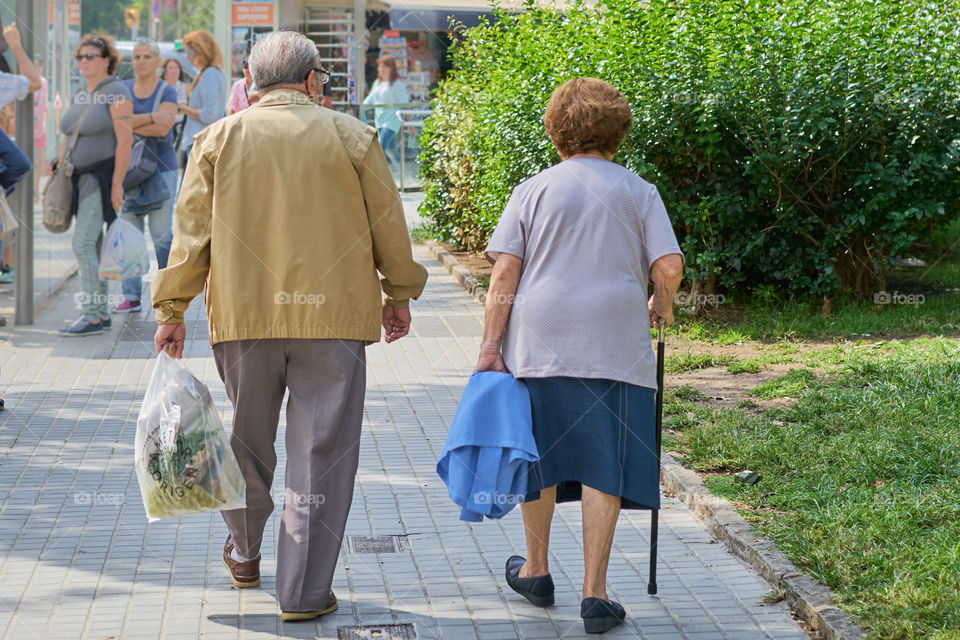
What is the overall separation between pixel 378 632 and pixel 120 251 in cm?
560

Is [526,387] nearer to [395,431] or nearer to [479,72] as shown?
[395,431]

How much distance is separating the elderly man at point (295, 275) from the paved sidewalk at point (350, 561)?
0.35 m

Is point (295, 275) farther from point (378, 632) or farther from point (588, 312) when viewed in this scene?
point (378, 632)

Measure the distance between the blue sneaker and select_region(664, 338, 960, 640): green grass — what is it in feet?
14.8

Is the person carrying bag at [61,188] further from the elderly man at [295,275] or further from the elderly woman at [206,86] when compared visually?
the elderly man at [295,275]

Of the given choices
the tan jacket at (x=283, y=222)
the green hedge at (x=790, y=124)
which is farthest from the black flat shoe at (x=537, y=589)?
the green hedge at (x=790, y=124)

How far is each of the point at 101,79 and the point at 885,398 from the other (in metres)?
5.80

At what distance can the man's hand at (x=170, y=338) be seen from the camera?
159 inches

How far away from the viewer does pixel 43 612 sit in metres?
4.13

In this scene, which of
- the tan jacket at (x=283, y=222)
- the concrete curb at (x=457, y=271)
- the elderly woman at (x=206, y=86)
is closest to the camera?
the tan jacket at (x=283, y=222)

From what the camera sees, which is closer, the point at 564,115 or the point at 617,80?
the point at 564,115

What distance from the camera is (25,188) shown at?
9.24 meters

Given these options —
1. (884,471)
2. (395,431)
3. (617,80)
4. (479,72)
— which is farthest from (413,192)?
(884,471)

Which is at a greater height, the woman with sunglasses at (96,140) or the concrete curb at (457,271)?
the woman with sunglasses at (96,140)
